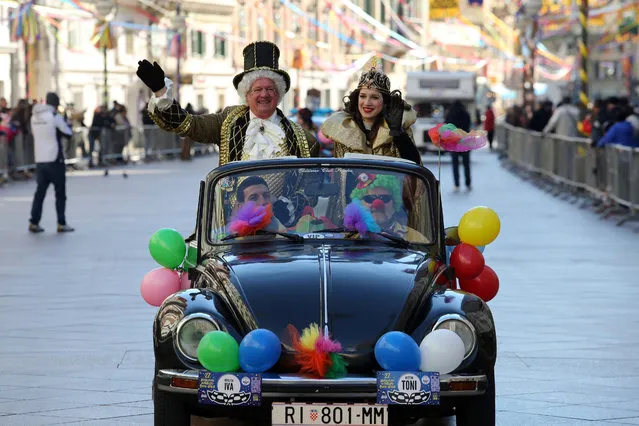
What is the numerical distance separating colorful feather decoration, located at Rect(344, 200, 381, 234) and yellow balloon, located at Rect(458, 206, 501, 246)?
3.00ft

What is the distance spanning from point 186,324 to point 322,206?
4.40 ft

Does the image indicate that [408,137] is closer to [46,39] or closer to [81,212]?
[81,212]

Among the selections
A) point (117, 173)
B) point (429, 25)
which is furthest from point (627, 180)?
point (429, 25)

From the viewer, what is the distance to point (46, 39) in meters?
60.0

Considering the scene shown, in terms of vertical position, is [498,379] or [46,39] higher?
[46,39]

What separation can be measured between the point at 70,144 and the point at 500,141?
1934 centimetres

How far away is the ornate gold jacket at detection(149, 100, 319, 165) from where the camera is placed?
9297 millimetres

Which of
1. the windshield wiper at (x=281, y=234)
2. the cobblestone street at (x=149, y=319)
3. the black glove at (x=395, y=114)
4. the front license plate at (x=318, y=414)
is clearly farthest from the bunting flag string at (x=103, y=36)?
the front license plate at (x=318, y=414)

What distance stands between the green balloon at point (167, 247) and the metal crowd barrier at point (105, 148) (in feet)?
82.8

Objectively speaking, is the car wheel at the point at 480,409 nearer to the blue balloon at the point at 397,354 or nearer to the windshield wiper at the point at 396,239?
the blue balloon at the point at 397,354

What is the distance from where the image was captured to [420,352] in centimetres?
691

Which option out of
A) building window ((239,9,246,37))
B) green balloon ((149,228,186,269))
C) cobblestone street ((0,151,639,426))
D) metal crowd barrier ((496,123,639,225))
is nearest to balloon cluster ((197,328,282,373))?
cobblestone street ((0,151,639,426))

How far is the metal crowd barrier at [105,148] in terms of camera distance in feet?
114

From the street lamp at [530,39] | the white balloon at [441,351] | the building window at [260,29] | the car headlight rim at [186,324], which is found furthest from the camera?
the building window at [260,29]
